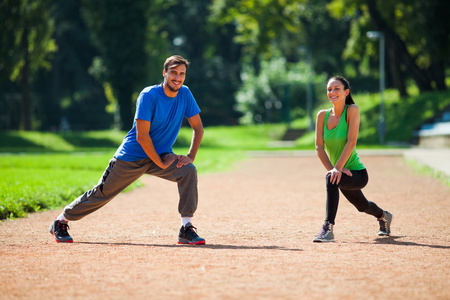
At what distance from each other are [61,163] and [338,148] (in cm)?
1375

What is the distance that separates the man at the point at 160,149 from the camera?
20.7ft

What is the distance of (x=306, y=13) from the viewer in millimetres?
47719

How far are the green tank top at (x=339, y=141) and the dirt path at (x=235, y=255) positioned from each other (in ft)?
2.55

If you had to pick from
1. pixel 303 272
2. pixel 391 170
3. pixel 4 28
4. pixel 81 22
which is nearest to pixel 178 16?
pixel 81 22

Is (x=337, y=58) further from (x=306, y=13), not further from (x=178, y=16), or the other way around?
(x=178, y=16)

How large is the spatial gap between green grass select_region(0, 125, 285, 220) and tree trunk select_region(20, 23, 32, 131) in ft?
15.7

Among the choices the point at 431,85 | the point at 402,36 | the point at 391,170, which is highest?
the point at 402,36

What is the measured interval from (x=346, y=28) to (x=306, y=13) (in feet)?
24.5

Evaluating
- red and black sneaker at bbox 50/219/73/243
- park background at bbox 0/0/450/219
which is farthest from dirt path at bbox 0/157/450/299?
park background at bbox 0/0/450/219

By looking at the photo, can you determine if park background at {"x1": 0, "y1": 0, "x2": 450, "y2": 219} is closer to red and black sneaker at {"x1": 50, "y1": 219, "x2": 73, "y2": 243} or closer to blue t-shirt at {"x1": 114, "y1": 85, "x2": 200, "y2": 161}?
red and black sneaker at {"x1": 50, "y1": 219, "x2": 73, "y2": 243}

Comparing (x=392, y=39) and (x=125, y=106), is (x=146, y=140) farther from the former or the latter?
(x=125, y=106)

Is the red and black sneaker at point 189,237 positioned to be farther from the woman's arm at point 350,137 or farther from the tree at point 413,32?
the tree at point 413,32

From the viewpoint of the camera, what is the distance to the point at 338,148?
22.0 feet

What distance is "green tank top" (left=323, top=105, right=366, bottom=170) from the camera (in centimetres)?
665
